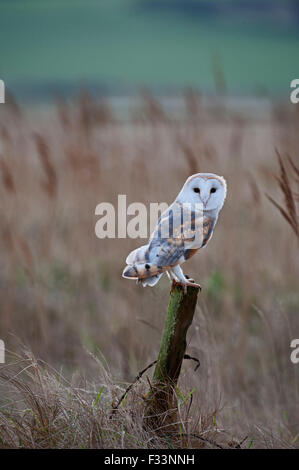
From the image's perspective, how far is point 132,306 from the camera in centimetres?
271

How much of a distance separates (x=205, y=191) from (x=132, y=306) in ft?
4.82

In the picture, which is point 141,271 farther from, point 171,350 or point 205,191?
point 171,350

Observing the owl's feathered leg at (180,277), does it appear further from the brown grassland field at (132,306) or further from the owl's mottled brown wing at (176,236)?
the brown grassland field at (132,306)

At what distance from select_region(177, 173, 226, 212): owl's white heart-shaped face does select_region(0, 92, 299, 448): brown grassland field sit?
1.29 feet

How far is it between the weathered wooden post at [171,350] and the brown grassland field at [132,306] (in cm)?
6

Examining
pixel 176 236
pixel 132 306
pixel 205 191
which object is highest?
pixel 205 191

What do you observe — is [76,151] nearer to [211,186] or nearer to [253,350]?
[253,350]

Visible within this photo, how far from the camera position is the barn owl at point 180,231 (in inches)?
51.8

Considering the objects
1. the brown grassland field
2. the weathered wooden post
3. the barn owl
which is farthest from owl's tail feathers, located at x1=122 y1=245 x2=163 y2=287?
the brown grassland field

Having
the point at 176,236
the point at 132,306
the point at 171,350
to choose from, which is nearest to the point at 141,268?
the point at 176,236

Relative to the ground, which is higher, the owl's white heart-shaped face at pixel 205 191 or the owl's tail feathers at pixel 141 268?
the owl's white heart-shaped face at pixel 205 191

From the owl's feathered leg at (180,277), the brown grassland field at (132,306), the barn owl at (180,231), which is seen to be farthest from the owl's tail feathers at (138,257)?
the brown grassland field at (132,306)

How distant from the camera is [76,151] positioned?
3.65 m
